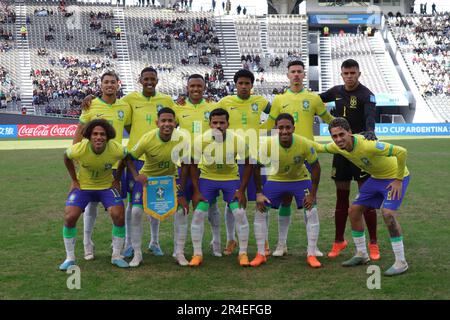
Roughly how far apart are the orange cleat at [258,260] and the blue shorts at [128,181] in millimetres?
1806

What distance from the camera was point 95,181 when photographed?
300 inches

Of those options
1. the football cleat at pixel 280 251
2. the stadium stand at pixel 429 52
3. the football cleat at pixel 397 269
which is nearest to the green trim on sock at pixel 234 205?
the football cleat at pixel 280 251

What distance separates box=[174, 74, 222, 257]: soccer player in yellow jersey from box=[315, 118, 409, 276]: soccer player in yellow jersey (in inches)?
62.4

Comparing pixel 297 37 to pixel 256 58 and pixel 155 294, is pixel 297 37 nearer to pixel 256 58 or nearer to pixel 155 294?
pixel 256 58

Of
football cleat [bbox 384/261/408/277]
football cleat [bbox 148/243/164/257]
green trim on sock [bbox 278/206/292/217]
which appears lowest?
football cleat [bbox 148/243/164/257]

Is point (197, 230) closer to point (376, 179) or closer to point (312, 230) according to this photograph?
point (312, 230)

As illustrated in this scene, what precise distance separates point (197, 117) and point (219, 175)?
3.04 ft

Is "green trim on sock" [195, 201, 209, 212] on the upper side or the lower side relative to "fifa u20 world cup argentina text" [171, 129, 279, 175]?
lower

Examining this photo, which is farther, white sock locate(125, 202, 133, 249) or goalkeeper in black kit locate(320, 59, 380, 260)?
white sock locate(125, 202, 133, 249)

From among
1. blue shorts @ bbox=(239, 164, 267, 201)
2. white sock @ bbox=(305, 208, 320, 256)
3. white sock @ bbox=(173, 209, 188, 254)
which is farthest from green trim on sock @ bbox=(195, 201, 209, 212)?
white sock @ bbox=(305, 208, 320, 256)
